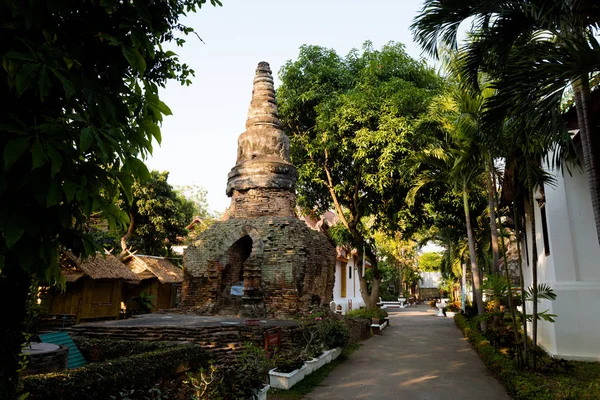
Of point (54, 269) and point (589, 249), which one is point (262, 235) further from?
point (54, 269)

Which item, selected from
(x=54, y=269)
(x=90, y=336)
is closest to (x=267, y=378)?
(x=90, y=336)

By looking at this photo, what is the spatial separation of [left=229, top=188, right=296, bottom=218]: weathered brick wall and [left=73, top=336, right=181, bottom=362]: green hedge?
695 cm

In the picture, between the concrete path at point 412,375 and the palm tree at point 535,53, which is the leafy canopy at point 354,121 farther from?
the palm tree at point 535,53

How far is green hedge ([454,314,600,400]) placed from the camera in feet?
18.6

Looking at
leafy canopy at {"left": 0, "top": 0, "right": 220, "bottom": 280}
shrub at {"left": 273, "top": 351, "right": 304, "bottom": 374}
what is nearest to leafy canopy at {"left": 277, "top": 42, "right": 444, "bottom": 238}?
shrub at {"left": 273, "top": 351, "right": 304, "bottom": 374}

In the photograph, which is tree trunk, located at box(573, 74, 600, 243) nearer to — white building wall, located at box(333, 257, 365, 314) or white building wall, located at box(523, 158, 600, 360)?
white building wall, located at box(523, 158, 600, 360)

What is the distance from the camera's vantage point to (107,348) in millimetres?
8773

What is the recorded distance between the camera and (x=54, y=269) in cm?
261

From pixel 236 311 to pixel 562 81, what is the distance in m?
11.4

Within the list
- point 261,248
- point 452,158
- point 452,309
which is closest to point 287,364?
point 261,248

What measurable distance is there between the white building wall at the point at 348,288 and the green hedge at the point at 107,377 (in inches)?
784

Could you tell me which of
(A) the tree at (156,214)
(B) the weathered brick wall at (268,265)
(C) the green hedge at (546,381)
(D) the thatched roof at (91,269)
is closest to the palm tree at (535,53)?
(C) the green hedge at (546,381)

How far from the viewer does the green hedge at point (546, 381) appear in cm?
566

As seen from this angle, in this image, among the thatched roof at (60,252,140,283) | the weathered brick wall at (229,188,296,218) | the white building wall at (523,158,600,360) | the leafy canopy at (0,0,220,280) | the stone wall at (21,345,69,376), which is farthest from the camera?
the thatched roof at (60,252,140,283)
